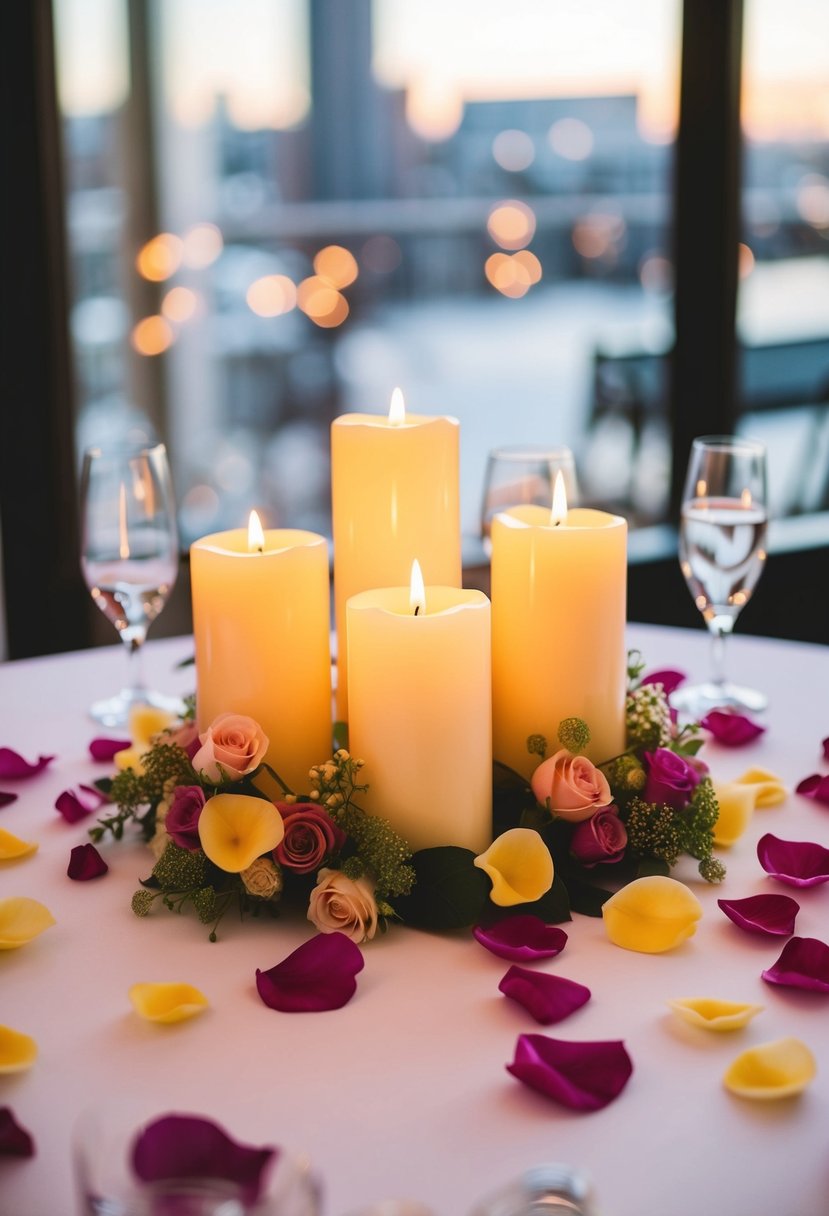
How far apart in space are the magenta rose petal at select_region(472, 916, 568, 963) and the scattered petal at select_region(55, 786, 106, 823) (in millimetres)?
345

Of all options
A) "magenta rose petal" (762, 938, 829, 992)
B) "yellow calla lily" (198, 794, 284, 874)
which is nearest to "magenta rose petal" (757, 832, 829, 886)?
"magenta rose petal" (762, 938, 829, 992)

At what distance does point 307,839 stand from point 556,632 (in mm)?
216

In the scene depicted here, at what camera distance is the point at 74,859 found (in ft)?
2.91

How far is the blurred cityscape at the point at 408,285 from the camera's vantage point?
9.97 ft

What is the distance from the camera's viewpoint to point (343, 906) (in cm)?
79

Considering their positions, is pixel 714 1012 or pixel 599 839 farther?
pixel 599 839

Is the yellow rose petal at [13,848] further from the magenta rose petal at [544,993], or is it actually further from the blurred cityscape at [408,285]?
the blurred cityscape at [408,285]

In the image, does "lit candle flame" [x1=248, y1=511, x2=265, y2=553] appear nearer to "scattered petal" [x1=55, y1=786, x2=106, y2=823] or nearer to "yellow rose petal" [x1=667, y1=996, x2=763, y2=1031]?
"scattered petal" [x1=55, y1=786, x2=106, y2=823]

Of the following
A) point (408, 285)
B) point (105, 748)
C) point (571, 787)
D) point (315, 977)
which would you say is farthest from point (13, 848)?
point (408, 285)

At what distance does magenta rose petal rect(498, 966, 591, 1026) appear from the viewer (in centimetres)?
71

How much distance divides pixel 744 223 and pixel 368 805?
2.36 meters

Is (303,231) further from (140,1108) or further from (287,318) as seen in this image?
(140,1108)

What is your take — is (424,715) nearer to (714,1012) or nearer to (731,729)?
(714,1012)

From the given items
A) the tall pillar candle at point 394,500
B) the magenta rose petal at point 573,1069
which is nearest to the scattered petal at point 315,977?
the magenta rose petal at point 573,1069
